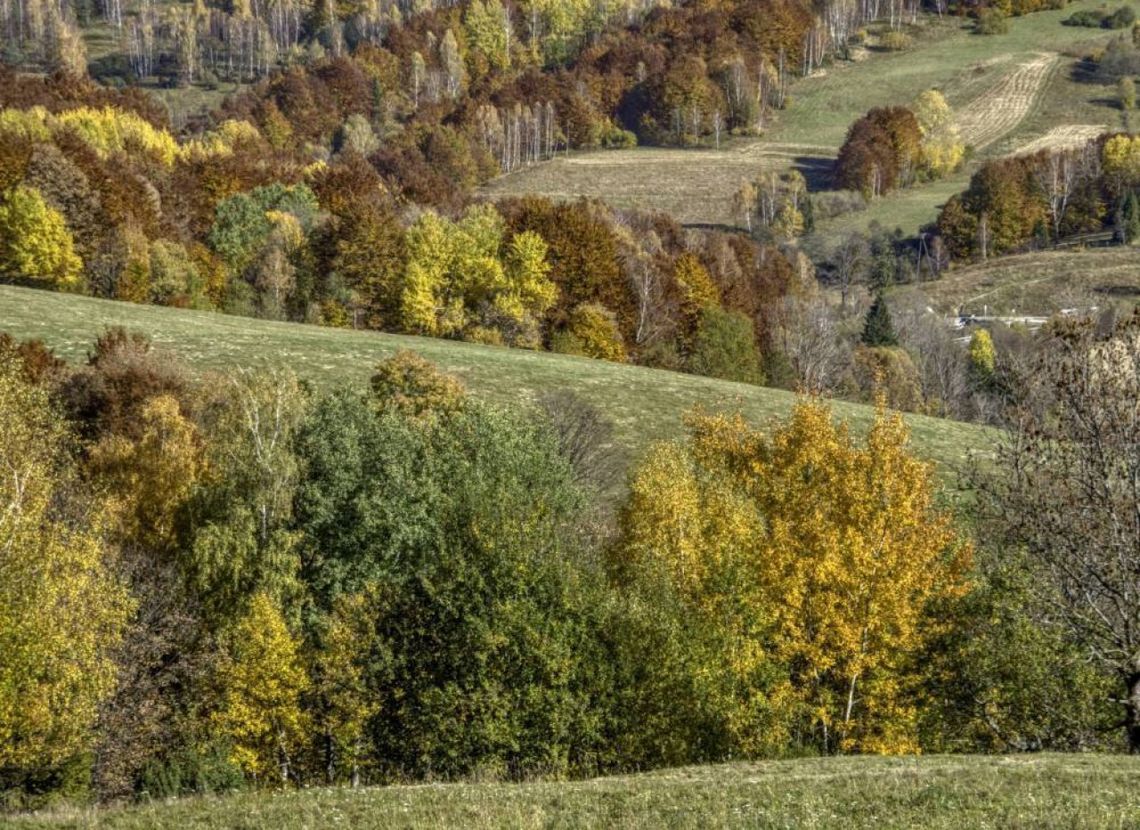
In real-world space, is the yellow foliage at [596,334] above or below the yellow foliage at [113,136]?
below

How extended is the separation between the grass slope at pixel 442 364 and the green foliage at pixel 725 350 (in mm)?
20125

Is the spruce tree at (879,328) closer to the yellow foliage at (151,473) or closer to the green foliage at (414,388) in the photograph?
the green foliage at (414,388)

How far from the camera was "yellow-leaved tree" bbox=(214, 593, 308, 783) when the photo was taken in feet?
166

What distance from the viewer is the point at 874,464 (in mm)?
51719

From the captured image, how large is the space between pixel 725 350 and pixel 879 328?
2594 centimetres

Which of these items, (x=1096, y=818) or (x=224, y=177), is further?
(x=224, y=177)

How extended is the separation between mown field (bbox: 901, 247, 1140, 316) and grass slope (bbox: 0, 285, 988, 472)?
80957 millimetres

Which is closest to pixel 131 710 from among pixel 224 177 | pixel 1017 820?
pixel 1017 820

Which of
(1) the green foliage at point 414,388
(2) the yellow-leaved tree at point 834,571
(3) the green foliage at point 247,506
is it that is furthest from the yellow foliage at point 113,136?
(2) the yellow-leaved tree at point 834,571

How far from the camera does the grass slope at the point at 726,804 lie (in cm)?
2406

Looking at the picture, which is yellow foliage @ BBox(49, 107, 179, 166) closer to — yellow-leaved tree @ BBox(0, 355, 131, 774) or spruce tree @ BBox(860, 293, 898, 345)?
spruce tree @ BBox(860, 293, 898, 345)

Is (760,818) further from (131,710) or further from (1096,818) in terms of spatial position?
(131,710)

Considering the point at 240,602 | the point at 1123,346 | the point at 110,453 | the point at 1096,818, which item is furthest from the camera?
the point at 110,453

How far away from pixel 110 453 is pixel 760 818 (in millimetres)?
48643
